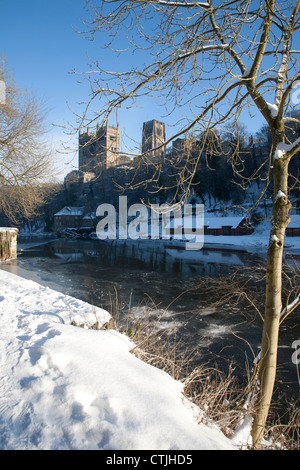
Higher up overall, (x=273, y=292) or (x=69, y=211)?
(x=69, y=211)

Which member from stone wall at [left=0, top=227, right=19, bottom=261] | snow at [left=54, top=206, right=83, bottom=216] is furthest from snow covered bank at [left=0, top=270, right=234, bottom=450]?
snow at [left=54, top=206, right=83, bottom=216]

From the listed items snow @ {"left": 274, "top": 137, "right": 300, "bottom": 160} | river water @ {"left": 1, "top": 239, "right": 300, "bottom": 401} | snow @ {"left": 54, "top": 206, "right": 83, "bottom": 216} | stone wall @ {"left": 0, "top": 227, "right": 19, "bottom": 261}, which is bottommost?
river water @ {"left": 1, "top": 239, "right": 300, "bottom": 401}

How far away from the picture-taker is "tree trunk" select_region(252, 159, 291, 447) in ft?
10.5

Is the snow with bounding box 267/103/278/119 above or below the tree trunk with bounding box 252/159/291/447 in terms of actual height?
above

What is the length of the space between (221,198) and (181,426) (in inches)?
2227

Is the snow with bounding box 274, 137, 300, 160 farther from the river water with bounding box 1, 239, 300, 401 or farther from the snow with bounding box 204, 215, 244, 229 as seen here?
the snow with bounding box 204, 215, 244, 229

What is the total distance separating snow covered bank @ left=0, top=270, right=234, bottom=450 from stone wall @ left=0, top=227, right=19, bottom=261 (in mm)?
18724

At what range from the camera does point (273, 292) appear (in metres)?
3.26

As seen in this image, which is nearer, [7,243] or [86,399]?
[86,399]

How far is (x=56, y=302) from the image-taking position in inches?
247
